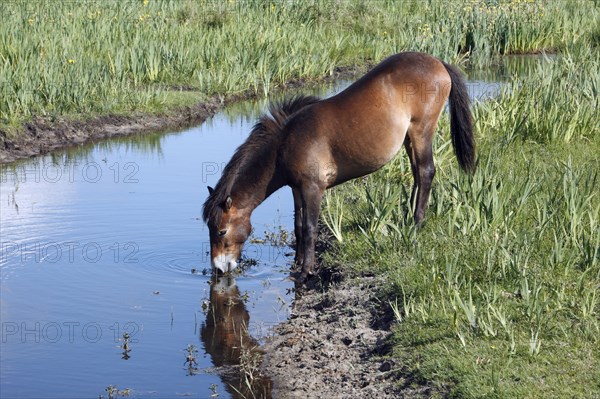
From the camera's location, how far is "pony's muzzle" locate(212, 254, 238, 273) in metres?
7.69

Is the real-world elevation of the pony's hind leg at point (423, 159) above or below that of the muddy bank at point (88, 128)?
above

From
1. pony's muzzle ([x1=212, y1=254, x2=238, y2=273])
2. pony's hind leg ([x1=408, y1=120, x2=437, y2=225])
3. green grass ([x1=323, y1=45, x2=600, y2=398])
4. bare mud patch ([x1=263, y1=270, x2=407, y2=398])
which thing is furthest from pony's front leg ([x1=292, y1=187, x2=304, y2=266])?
pony's hind leg ([x1=408, y1=120, x2=437, y2=225])

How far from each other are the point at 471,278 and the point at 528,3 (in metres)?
14.4

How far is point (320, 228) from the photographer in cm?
880

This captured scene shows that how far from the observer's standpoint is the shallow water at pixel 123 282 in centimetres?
613

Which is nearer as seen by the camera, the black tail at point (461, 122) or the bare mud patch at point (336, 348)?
the bare mud patch at point (336, 348)

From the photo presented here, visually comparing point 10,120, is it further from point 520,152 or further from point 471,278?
point 471,278

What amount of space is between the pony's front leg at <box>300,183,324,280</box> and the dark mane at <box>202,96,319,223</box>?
415 millimetres

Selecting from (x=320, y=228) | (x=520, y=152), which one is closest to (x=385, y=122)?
(x=320, y=228)

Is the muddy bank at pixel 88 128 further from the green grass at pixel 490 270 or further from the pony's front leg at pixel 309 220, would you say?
A: the pony's front leg at pixel 309 220

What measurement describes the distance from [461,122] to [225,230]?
2.07 meters

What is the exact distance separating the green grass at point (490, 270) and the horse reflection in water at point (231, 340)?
820 mm

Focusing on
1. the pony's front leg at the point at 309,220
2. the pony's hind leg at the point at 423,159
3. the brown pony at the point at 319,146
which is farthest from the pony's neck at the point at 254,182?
the pony's hind leg at the point at 423,159

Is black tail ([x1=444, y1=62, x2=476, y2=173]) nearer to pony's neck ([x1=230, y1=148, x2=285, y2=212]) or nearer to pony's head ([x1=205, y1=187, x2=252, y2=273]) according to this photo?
pony's neck ([x1=230, y1=148, x2=285, y2=212])
